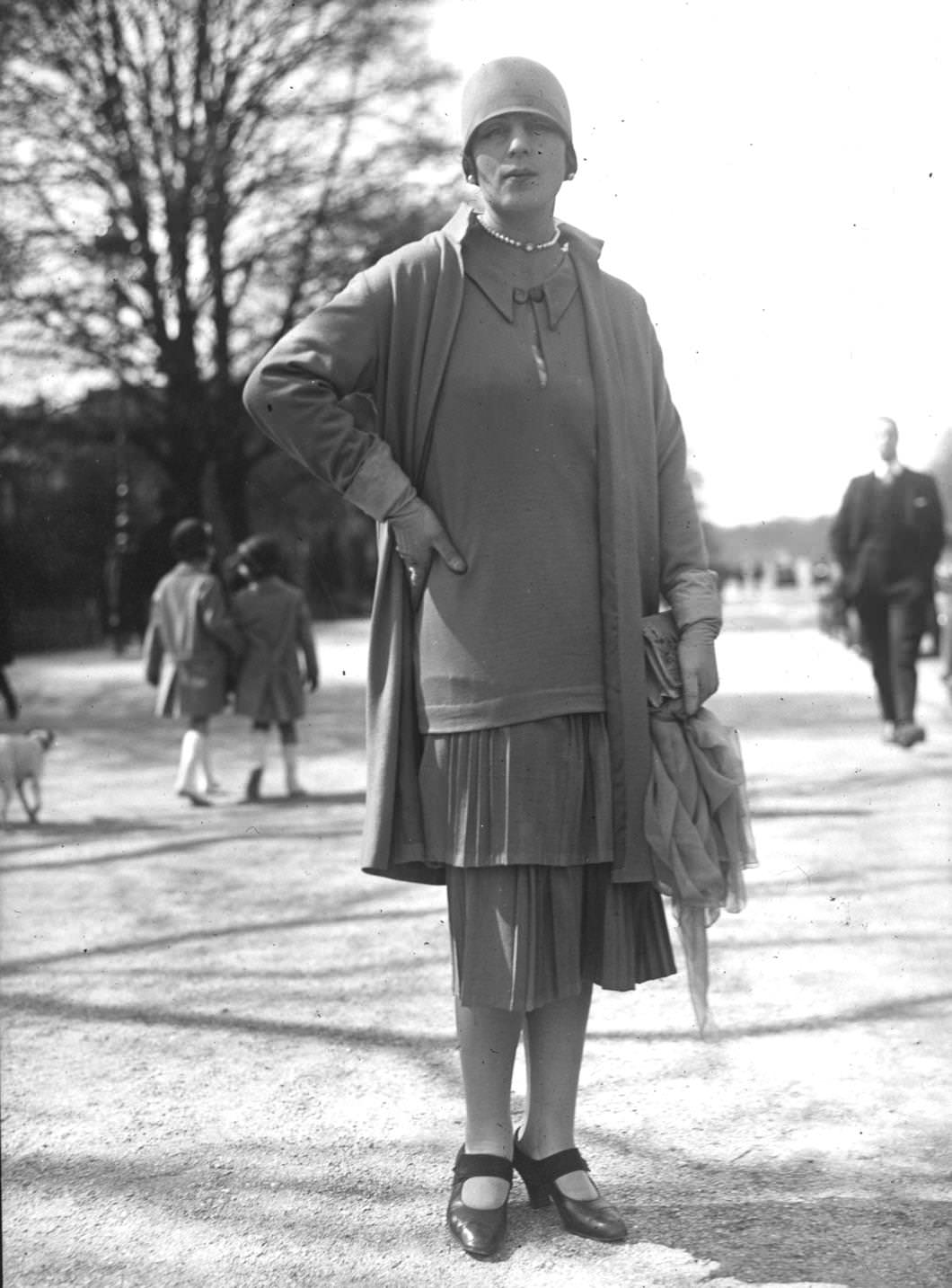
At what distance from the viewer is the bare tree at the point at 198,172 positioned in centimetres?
1672

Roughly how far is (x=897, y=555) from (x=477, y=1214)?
761 cm

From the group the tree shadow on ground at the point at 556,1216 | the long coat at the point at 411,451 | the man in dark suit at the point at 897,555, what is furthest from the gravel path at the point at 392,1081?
the man in dark suit at the point at 897,555

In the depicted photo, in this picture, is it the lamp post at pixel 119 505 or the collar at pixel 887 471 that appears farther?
the lamp post at pixel 119 505

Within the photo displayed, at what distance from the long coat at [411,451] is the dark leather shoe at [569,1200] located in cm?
55

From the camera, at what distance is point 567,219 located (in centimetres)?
328

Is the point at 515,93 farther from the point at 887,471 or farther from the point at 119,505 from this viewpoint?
the point at 119,505

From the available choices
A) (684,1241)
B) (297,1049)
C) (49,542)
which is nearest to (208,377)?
(49,542)

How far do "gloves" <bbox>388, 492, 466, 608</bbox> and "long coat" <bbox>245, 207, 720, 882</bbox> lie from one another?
33 millimetres

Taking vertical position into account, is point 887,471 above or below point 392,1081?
above

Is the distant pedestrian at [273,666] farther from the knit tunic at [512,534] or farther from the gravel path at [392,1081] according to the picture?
the knit tunic at [512,534]

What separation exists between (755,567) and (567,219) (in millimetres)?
86949

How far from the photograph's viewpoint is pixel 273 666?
920 centimetres

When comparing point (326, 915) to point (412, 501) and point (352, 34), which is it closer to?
point (412, 501)

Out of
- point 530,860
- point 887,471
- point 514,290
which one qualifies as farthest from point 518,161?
point 887,471
